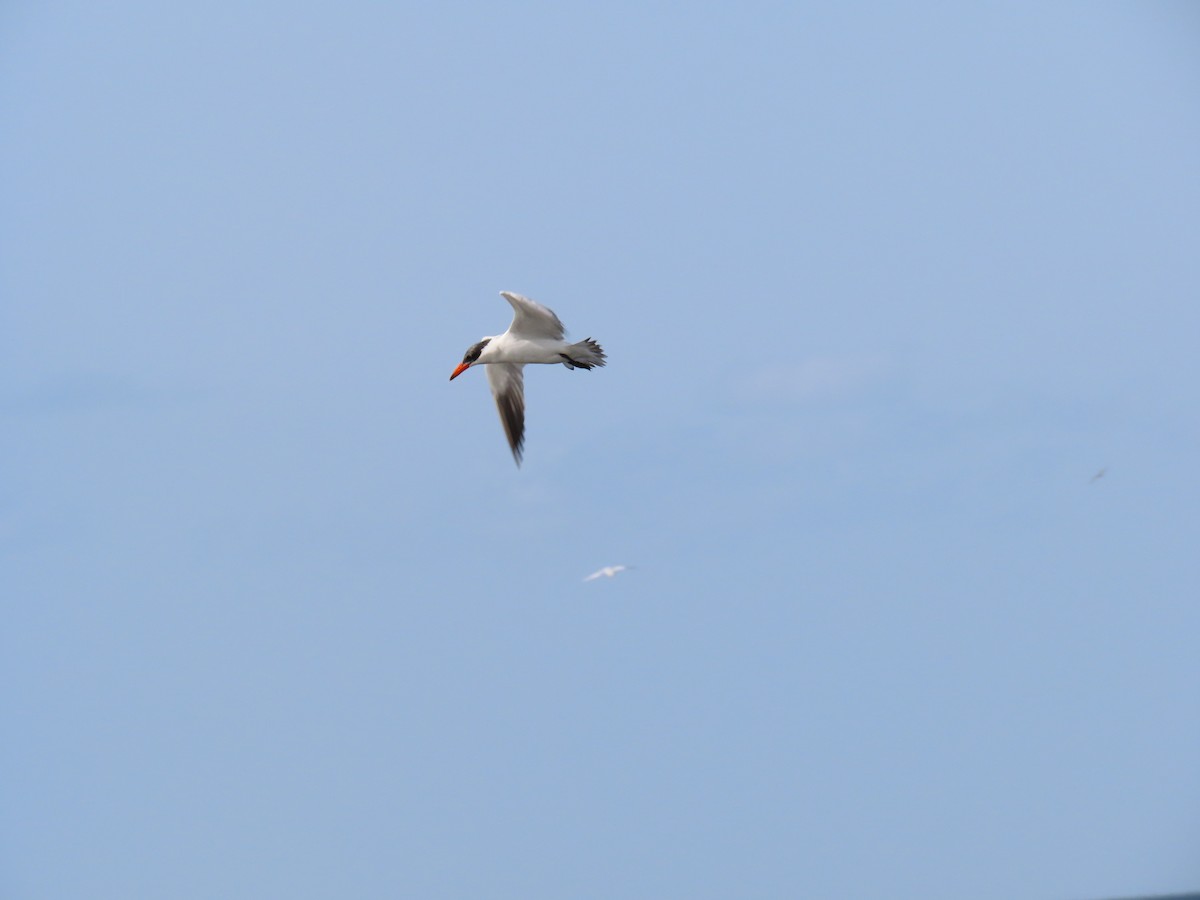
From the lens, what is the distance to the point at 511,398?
131 feet

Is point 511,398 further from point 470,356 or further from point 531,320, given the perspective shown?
point 531,320

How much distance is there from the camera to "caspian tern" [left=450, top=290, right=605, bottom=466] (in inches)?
1339

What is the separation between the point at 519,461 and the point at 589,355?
6.05 m

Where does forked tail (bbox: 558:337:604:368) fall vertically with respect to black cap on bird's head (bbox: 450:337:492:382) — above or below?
below

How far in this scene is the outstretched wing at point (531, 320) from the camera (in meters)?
33.1

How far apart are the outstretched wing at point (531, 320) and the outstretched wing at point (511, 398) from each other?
401cm

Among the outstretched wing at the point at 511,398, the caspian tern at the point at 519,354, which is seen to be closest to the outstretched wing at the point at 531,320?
the caspian tern at the point at 519,354

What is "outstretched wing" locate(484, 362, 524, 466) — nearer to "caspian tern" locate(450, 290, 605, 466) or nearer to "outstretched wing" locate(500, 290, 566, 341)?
"caspian tern" locate(450, 290, 605, 466)

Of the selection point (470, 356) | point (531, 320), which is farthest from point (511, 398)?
point (531, 320)

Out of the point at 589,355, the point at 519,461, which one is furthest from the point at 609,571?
the point at 589,355

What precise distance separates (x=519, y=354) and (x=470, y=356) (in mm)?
1905

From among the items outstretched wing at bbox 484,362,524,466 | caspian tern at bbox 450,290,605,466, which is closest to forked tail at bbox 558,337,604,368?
caspian tern at bbox 450,290,605,466

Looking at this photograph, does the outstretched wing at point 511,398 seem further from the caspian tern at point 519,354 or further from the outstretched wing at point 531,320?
the outstretched wing at point 531,320

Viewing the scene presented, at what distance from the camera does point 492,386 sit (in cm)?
3972
